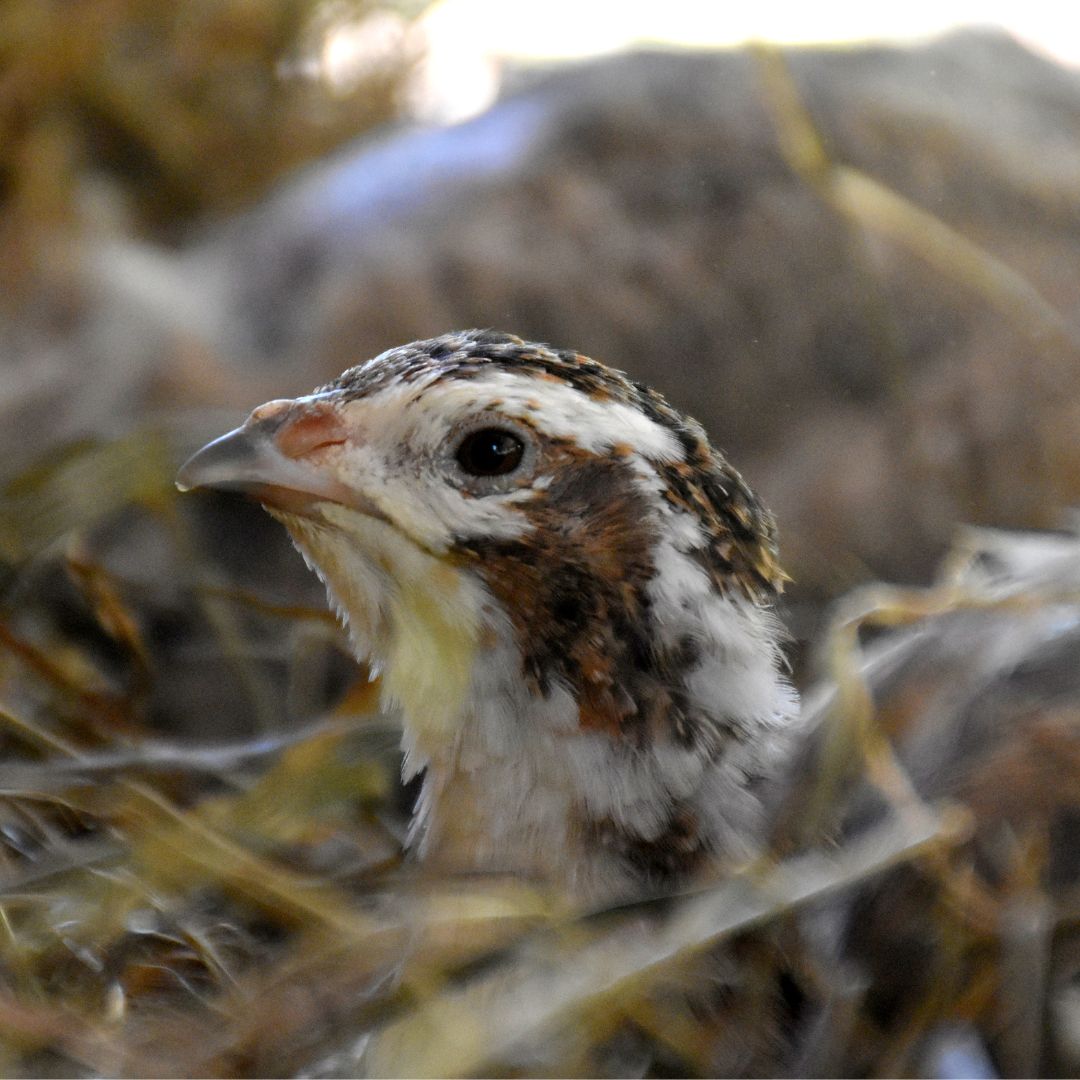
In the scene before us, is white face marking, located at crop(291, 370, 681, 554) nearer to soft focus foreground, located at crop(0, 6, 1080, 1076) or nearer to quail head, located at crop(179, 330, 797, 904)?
→ quail head, located at crop(179, 330, 797, 904)

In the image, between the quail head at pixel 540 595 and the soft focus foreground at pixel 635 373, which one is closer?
the soft focus foreground at pixel 635 373

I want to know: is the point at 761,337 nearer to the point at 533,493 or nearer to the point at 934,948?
the point at 533,493

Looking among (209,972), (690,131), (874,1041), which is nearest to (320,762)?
(209,972)

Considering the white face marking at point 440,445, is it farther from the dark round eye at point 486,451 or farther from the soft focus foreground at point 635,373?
the soft focus foreground at point 635,373

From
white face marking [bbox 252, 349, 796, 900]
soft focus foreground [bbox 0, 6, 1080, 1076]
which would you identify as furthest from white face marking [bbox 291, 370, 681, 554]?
soft focus foreground [bbox 0, 6, 1080, 1076]

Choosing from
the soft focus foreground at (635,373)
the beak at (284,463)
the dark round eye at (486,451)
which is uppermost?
the beak at (284,463)

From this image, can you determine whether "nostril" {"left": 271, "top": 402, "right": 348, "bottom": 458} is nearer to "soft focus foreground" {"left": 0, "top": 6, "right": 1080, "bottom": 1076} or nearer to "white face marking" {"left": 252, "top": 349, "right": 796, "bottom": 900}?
"white face marking" {"left": 252, "top": 349, "right": 796, "bottom": 900}

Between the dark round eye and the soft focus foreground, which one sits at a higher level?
the dark round eye

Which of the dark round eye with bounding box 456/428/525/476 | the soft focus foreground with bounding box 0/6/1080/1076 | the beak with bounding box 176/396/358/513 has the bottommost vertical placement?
the soft focus foreground with bounding box 0/6/1080/1076

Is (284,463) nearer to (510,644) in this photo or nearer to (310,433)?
(310,433)

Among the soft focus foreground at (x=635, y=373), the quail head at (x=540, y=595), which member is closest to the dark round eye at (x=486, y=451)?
the quail head at (x=540, y=595)

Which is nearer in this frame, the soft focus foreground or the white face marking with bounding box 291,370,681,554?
the soft focus foreground
